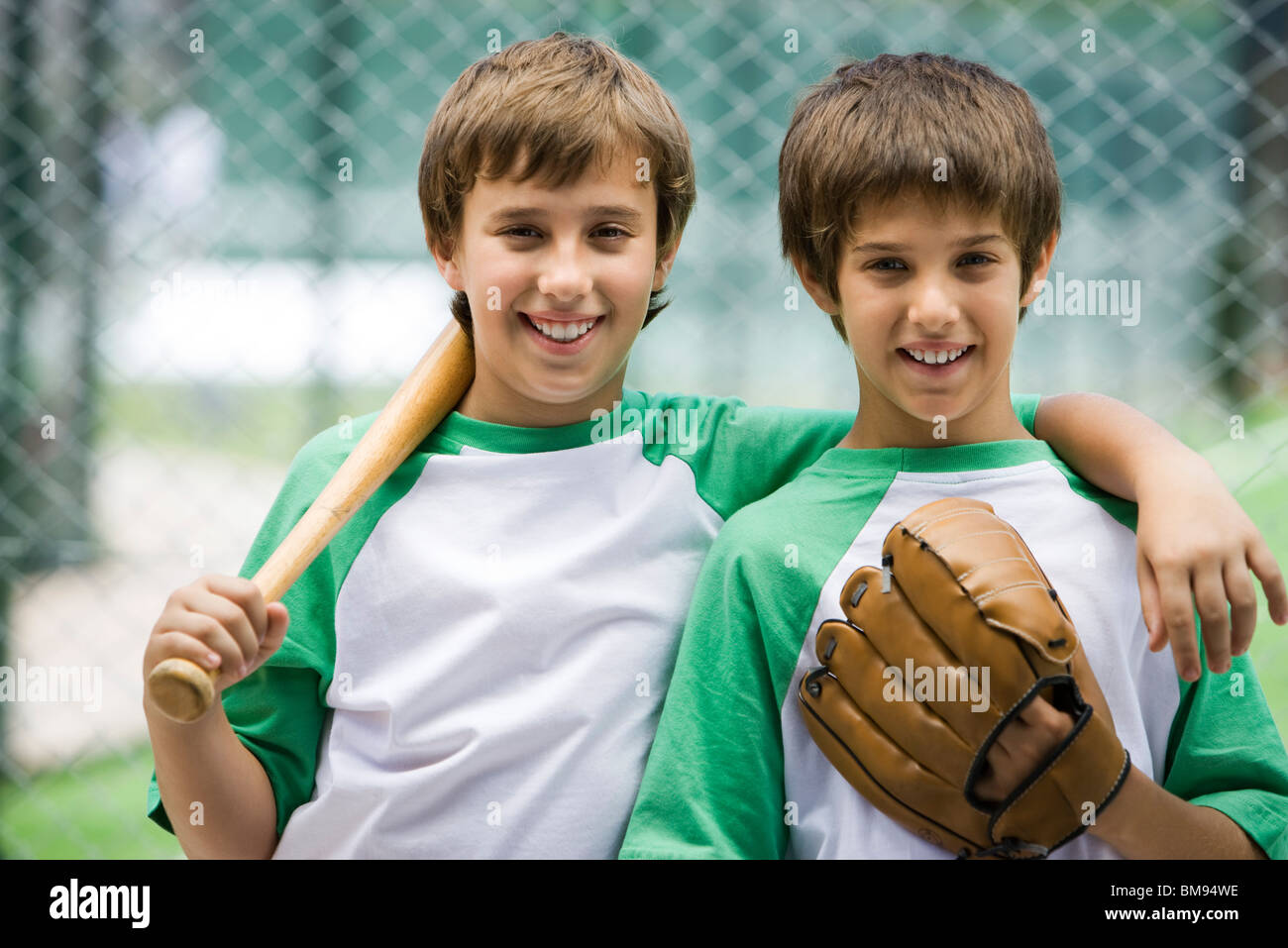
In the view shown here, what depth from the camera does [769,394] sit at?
8.25 ft

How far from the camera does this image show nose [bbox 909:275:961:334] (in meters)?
0.96

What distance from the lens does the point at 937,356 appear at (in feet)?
3.28

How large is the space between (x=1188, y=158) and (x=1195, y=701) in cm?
260

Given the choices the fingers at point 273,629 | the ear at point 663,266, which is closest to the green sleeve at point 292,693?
the fingers at point 273,629

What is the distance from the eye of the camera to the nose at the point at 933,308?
0.96 metres

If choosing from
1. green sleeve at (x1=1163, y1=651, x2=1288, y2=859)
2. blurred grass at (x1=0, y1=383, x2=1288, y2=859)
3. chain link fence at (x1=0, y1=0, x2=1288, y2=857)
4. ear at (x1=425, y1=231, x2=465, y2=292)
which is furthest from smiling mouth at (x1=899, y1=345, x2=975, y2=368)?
blurred grass at (x1=0, y1=383, x2=1288, y2=859)

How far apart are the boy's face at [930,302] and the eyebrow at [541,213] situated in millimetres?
206

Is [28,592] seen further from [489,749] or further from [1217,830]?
[1217,830]

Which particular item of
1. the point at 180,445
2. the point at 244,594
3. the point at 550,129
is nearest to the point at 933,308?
the point at 550,129

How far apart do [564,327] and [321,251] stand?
5.72ft

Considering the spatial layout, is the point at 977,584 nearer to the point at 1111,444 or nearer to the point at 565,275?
the point at 1111,444

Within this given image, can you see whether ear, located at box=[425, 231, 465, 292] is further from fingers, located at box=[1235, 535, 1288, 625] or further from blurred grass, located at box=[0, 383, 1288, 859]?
blurred grass, located at box=[0, 383, 1288, 859]
